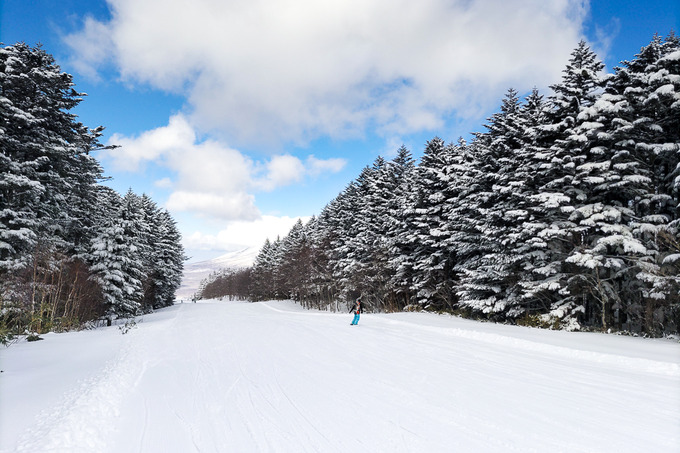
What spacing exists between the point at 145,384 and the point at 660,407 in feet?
31.5

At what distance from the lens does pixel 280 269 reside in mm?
52688

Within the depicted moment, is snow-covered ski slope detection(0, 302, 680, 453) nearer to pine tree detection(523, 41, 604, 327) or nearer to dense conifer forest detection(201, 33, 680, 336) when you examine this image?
dense conifer forest detection(201, 33, 680, 336)

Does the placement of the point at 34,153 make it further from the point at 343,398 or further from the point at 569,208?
the point at 569,208

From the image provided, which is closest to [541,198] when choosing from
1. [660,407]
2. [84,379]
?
[660,407]

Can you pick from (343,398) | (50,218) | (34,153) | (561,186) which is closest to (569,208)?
(561,186)

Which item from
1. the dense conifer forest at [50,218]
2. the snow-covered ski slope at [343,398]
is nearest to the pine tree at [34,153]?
the dense conifer forest at [50,218]

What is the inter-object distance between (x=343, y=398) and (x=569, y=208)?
42.6ft

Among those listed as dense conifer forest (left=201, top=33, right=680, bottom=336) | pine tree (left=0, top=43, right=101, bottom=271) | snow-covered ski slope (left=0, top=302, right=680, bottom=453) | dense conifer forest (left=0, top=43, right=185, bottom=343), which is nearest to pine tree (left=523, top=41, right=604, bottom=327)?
dense conifer forest (left=201, top=33, right=680, bottom=336)

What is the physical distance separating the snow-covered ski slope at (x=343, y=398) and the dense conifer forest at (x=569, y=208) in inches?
139

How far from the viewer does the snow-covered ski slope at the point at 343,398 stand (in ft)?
14.7

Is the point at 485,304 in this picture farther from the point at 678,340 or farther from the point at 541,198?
the point at 678,340

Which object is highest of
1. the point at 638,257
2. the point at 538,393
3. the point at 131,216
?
the point at 131,216

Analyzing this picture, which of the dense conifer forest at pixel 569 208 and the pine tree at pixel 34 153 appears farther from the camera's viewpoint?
the pine tree at pixel 34 153

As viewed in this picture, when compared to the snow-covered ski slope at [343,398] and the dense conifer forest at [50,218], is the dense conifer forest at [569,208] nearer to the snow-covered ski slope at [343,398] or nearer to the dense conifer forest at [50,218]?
the snow-covered ski slope at [343,398]
